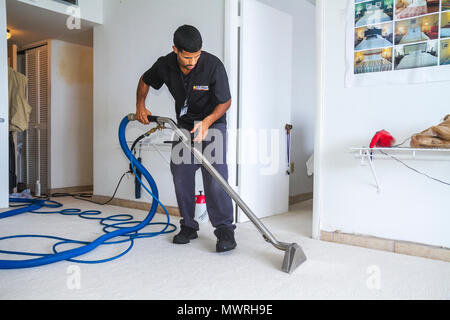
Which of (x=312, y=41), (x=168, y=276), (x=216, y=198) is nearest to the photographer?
(x=168, y=276)

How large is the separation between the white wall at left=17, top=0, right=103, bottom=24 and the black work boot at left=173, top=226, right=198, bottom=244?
255 cm

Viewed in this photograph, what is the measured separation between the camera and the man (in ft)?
6.32

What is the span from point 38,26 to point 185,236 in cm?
309

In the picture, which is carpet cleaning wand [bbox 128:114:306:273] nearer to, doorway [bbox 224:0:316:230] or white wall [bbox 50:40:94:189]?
doorway [bbox 224:0:316:230]

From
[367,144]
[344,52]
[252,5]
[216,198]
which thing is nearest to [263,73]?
[252,5]

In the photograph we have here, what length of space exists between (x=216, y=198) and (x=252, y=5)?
1647 millimetres

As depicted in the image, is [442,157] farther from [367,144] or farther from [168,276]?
[168,276]

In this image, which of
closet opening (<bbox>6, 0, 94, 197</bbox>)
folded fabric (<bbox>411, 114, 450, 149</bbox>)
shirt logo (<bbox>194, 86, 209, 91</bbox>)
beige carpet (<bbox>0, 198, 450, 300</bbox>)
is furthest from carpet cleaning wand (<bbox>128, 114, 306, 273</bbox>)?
closet opening (<bbox>6, 0, 94, 197</bbox>)

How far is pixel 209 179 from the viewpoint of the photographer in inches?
78.8

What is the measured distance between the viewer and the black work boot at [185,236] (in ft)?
6.87

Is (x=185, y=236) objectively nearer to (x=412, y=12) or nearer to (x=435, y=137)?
(x=435, y=137)

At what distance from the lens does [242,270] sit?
1.65 meters

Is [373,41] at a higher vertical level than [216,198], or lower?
higher

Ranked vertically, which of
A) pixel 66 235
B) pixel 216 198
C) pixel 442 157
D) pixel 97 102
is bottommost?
pixel 66 235
